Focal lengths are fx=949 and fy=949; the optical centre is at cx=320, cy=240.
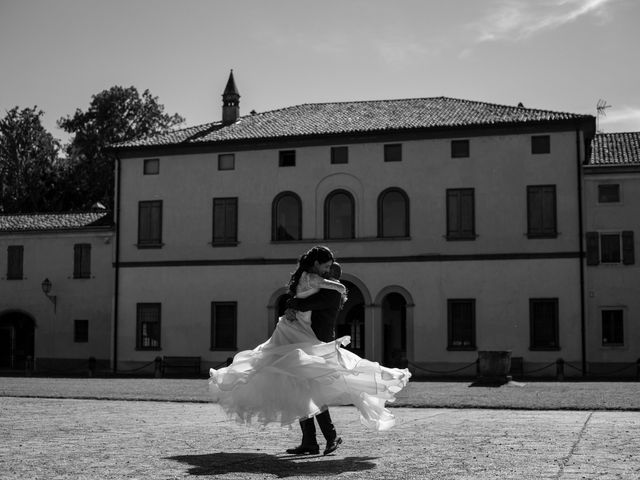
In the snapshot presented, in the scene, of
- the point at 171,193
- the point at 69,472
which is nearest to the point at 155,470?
the point at 69,472

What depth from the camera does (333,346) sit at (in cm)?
814

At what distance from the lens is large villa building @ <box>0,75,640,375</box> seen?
3275 cm

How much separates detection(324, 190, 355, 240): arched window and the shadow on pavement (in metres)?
27.2

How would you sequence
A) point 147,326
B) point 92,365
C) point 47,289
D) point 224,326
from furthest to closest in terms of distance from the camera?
1. point 47,289
2. point 147,326
3. point 224,326
4. point 92,365

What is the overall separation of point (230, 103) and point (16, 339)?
1334cm

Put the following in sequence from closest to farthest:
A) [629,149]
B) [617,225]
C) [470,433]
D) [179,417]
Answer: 1. [470,433]
2. [179,417]
3. [617,225]
4. [629,149]

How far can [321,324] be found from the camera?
847 cm

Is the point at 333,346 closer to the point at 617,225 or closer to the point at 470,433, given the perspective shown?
the point at 470,433

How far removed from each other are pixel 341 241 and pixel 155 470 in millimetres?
28009

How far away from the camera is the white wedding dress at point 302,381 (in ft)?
26.3

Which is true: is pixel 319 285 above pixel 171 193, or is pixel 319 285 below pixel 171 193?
below

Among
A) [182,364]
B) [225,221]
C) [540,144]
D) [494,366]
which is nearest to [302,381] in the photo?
[494,366]

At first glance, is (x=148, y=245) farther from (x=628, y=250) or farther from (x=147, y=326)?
(x=628, y=250)

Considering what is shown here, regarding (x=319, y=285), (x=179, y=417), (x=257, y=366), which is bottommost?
(x=179, y=417)
